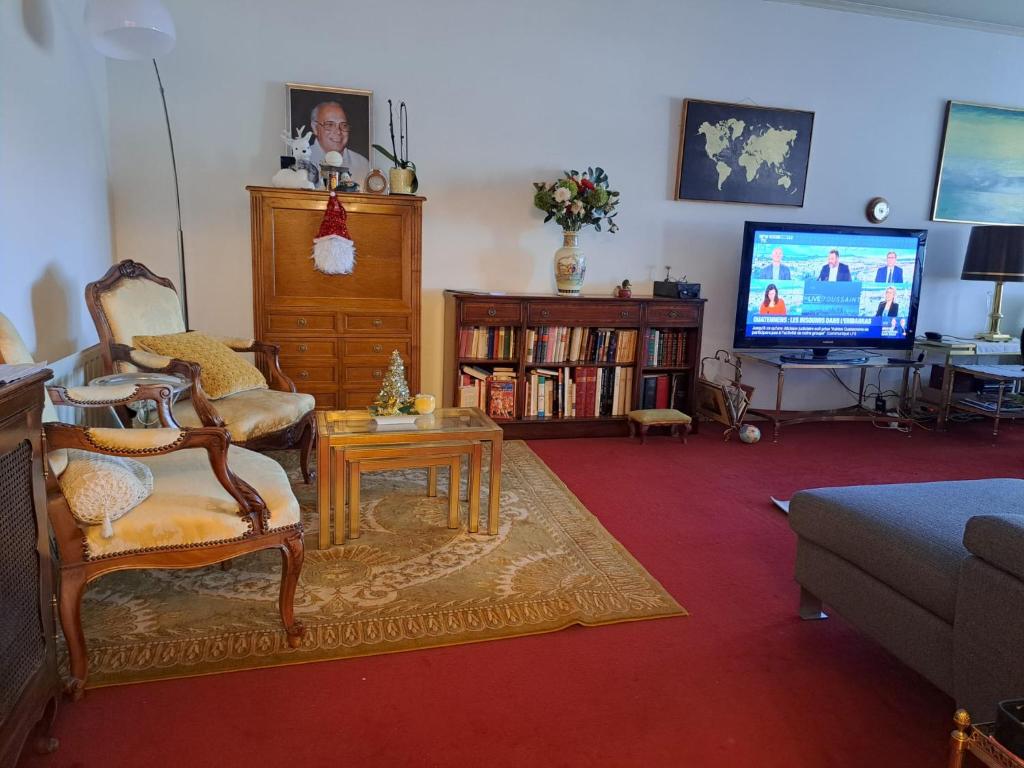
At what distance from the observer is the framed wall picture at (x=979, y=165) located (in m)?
5.23

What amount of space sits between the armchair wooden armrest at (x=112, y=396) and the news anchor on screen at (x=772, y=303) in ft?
12.9

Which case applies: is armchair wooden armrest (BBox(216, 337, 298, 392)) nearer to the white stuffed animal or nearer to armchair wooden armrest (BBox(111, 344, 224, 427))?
armchair wooden armrest (BBox(111, 344, 224, 427))

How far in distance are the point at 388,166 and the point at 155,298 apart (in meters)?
1.66

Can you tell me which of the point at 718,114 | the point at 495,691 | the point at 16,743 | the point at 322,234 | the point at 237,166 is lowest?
the point at 495,691

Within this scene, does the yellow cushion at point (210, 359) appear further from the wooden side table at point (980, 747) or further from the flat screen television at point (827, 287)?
the flat screen television at point (827, 287)

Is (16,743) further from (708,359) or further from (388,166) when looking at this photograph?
(708,359)

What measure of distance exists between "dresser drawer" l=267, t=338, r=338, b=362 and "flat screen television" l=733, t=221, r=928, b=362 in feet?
9.18

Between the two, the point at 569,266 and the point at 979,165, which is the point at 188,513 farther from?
the point at 979,165

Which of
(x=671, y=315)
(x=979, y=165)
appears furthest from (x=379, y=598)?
(x=979, y=165)

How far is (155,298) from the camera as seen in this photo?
134 inches

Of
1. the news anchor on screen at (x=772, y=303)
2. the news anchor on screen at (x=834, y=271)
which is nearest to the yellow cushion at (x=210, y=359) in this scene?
the news anchor on screen at (x=772, y=303)

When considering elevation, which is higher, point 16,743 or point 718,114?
point 718,114

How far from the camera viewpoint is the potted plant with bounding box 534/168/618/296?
429 cm

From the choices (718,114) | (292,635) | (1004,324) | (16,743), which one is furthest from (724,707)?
(1004,324)
